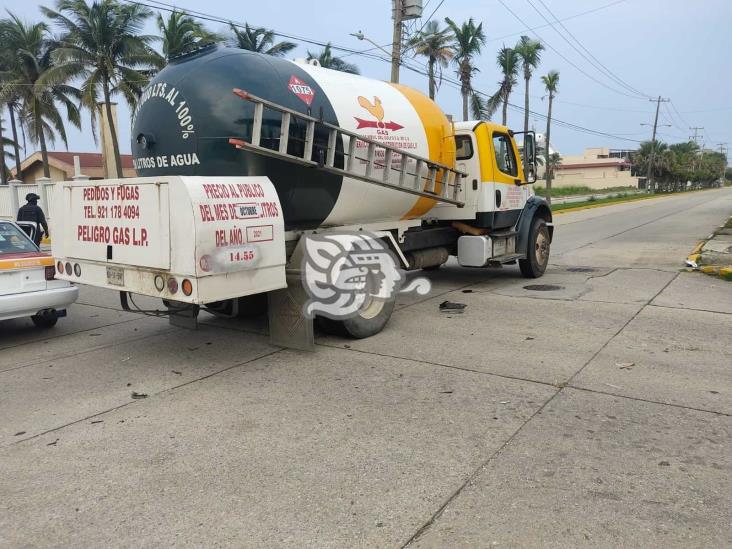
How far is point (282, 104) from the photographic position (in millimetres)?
5758

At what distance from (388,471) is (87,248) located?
3.96 metres

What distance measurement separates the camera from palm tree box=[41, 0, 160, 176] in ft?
90.9

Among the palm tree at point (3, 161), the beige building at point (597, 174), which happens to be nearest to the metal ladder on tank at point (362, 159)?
the palm tree at point (3, 161)

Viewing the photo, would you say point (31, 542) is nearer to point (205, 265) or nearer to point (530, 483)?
point (205, 265)

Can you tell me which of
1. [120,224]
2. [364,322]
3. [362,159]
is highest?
[362,159]

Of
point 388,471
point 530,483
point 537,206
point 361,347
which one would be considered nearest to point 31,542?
point 388,471

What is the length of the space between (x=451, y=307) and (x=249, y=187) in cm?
395

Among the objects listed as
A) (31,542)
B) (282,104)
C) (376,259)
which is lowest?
(31,542)

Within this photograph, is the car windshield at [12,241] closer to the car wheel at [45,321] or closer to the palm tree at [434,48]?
the car wheel at [45,321]

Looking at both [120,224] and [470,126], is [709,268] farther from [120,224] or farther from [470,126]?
[120,224]

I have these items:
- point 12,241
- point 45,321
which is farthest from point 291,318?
point 12,241

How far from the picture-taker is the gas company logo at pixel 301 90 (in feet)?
19.5

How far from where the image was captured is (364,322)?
265 inches

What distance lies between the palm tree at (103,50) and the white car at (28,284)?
22065 mm
